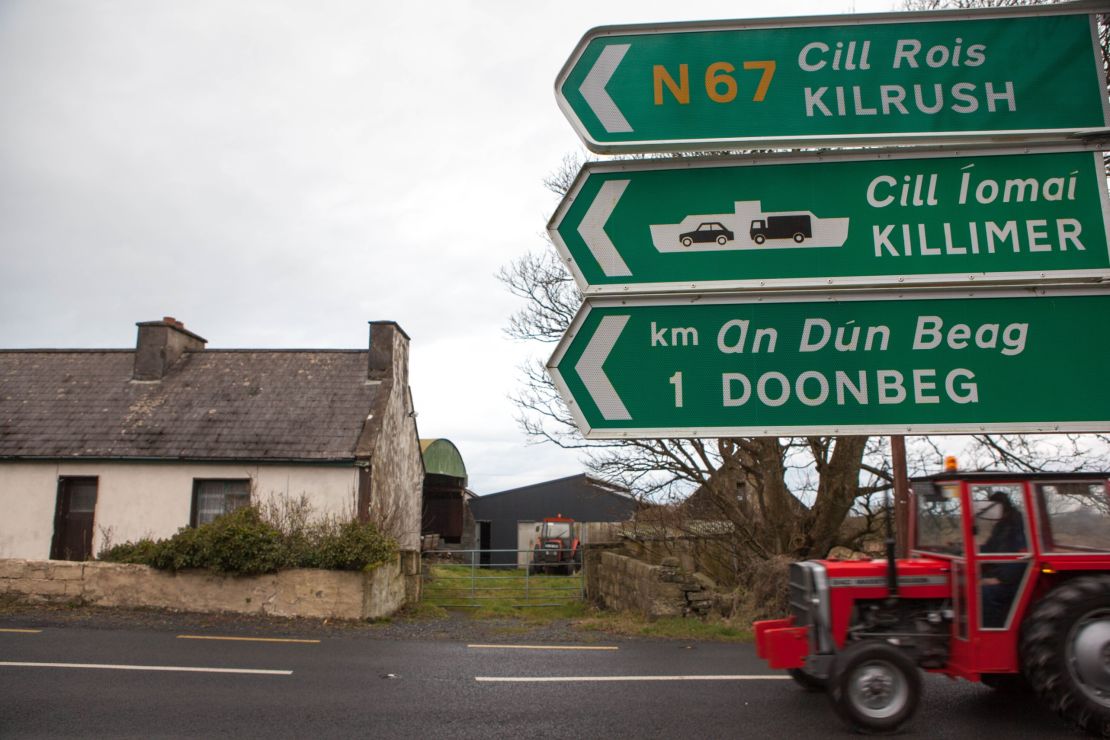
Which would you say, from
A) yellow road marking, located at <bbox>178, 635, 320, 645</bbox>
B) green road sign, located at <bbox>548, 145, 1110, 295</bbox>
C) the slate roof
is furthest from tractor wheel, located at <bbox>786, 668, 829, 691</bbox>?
the slate roof

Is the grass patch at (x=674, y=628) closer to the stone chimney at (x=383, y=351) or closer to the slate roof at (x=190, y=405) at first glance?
the slate roof at (x=190, y=405)

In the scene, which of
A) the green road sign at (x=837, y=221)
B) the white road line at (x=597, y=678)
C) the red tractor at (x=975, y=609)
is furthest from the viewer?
the white road line at (x=597, y=678)

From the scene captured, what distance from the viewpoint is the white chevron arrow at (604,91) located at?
125 inches

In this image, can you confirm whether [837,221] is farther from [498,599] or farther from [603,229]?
[498,599]

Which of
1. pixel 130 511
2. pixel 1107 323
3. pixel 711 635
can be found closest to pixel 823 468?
pixel 711 635

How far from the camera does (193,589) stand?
40.8ft

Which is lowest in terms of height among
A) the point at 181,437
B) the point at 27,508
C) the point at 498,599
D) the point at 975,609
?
the point at 498,599

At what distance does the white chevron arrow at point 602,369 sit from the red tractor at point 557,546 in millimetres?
23349

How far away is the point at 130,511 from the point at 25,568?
494 cm

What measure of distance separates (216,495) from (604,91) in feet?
55.7

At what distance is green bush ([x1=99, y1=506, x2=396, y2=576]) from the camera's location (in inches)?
489

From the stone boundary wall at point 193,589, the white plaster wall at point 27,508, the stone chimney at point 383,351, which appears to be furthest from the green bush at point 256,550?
the stone chimney at point 383,351

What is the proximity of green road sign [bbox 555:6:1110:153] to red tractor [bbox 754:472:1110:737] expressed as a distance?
3009 millimetres

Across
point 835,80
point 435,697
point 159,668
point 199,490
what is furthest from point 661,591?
point 199,490
